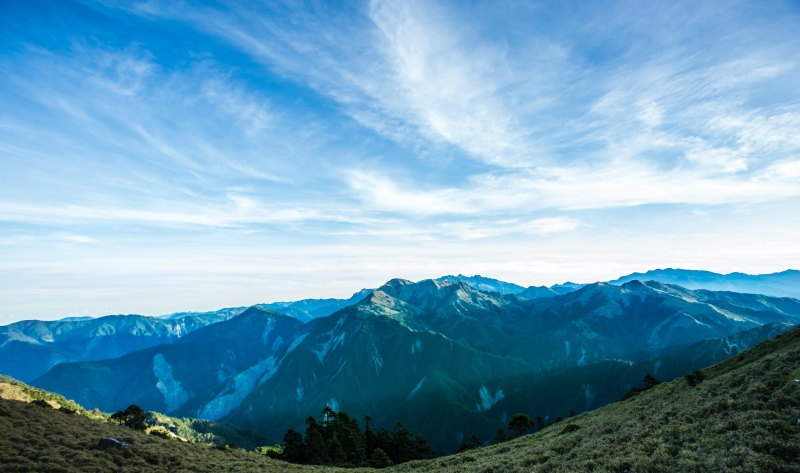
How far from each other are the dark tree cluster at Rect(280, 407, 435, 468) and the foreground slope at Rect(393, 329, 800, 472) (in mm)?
55512

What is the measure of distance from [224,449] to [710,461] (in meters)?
65.0

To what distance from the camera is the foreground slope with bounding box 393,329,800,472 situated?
2023 centimetres

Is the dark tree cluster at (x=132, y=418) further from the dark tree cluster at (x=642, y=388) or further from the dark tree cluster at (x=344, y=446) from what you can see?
the dark tree cluster at (x=642, y=388)

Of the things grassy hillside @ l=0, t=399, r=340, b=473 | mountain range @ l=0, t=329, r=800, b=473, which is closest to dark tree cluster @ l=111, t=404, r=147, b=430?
mountain range @ l=0, t=329, r=800, b=473

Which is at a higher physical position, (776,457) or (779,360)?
(779,360)

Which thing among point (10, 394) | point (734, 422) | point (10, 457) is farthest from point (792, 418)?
point (10, 394)

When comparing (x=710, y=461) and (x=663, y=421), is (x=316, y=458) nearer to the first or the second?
(x=663, y=421)

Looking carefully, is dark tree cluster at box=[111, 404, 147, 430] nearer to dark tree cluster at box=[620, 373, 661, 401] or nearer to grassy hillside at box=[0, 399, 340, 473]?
grassy hillside at box=[0, 399, 340, 473]

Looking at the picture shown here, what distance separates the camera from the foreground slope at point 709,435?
66.4 feet

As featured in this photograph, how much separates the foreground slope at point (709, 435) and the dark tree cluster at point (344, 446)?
55.5 m

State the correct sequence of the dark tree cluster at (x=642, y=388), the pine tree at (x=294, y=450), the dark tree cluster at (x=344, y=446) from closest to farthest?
1. the dark tree cluster at (x=642, y=388)
2. the dark tree cluster at (x=344, y=446)
3. the pine tree at (x=294, y=450)

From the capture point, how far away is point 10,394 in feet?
188

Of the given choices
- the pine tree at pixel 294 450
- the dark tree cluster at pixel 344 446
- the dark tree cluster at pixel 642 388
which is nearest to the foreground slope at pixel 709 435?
the dark tree cluster at pixel 642 388

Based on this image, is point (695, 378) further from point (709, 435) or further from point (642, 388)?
point (642, 388)
